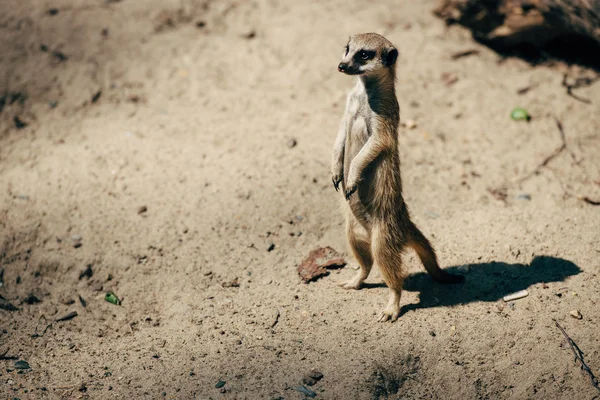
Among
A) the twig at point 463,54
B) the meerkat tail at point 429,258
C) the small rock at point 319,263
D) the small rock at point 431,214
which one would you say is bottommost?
the small rock at point 319,263

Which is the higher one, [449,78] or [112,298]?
[449,78]

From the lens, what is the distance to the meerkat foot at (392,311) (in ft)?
9.96

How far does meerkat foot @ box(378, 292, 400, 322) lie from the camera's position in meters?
3.04

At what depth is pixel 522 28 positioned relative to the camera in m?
5.01

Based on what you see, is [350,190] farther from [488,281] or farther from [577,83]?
[577,83]

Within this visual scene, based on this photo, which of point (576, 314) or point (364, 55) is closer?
point (364, 55)

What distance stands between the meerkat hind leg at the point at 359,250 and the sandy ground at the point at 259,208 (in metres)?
0.11

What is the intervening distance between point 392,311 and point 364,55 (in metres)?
1.37

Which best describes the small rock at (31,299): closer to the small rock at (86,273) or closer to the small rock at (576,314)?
the small rock at (86,273)

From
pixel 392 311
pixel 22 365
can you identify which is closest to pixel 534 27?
pixel 392 311

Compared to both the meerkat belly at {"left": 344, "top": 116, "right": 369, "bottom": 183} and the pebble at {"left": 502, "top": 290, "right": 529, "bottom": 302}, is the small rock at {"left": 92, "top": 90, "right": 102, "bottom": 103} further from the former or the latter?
the pebble at {"left": 502, "top": 290, "right": 529, "bottom": 302}

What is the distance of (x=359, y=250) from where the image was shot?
322cm

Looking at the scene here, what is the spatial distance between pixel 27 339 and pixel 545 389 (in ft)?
8.87

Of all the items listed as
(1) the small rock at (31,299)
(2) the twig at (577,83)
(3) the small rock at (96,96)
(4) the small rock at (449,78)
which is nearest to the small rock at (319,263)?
(1) the small rock at (31,299)
